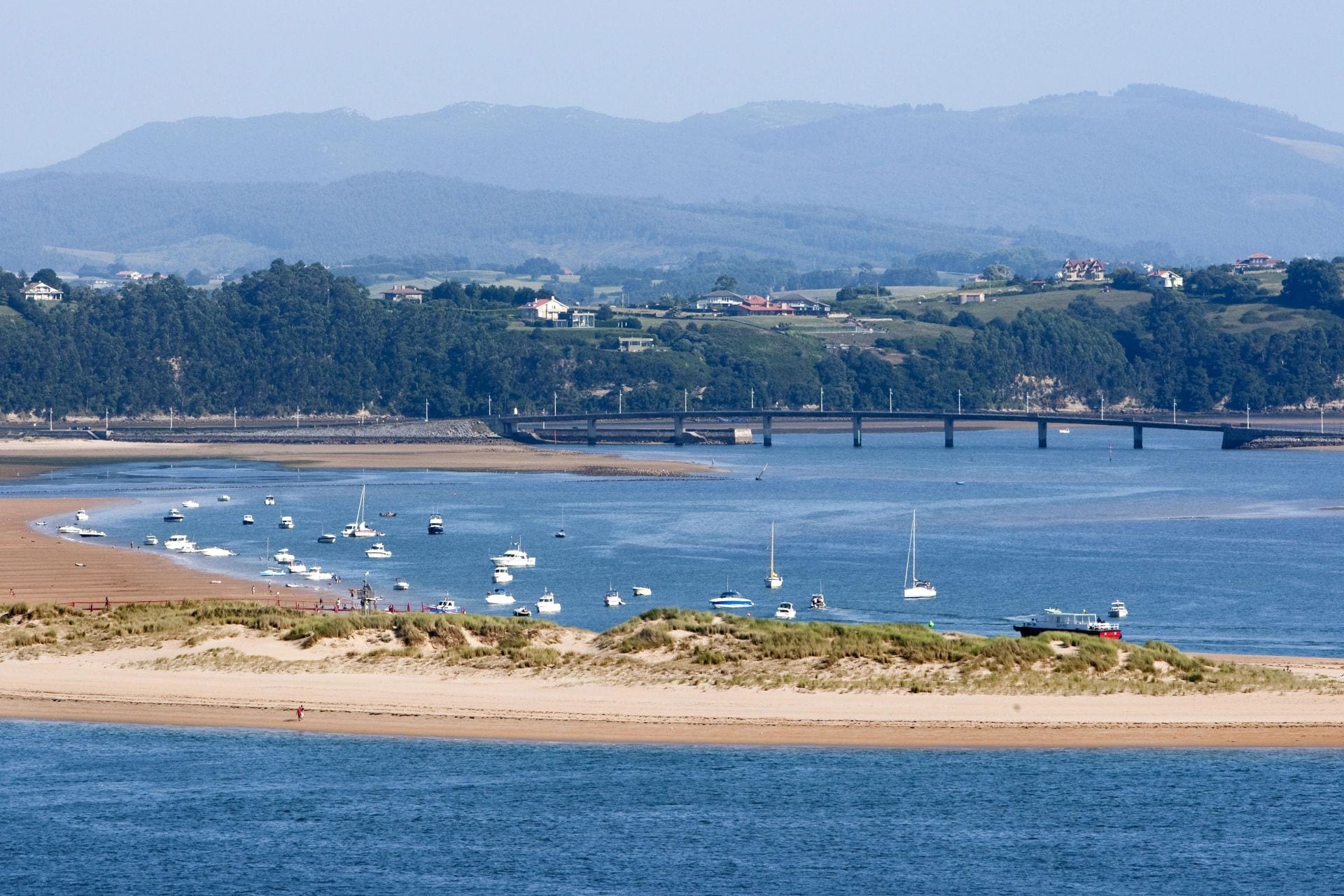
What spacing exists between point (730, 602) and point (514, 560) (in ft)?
56.2

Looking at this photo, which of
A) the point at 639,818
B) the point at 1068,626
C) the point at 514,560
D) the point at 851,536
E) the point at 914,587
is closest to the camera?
the point at 639,818

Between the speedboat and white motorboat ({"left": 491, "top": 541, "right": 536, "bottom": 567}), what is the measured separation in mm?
14401

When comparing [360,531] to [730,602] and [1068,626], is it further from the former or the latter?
[1068,626]

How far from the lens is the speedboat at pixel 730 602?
258ft

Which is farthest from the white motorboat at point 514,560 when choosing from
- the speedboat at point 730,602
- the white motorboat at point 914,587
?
the white motorboat at point 914,587

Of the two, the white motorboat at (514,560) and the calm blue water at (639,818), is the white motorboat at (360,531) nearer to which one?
the white motorboat at (514,560)

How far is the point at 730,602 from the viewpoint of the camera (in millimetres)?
78812

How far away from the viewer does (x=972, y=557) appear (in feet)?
330

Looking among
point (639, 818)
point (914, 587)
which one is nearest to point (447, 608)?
point (914, 587)

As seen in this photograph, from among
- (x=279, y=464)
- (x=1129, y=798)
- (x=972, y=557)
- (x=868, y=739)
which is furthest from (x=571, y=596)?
(x=279, y=464)

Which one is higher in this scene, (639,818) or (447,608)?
(447,608)

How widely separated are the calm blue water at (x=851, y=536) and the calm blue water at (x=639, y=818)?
72.4 ft

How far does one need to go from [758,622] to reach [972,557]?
40952mm

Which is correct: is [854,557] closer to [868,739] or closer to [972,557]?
[972,557]
